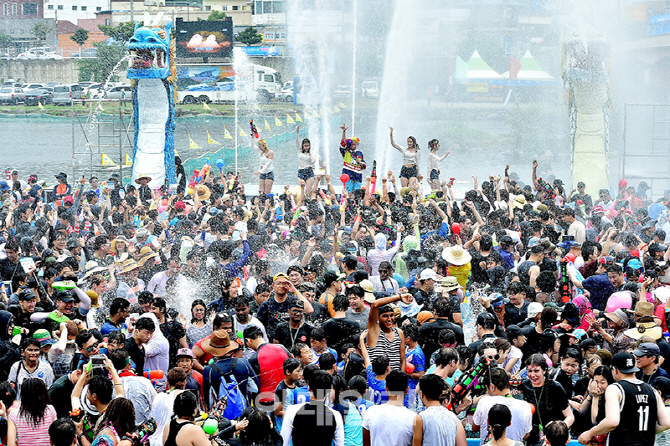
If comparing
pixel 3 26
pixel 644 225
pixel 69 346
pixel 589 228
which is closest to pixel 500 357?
pixel 69 346

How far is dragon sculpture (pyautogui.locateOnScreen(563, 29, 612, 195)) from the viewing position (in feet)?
57.5

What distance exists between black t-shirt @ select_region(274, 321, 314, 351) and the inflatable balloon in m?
2.73

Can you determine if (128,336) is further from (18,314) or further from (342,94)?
(342,94)

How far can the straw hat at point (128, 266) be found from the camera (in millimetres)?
8828

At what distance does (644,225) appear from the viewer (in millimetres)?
11516

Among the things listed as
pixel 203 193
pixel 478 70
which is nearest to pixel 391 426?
pixel 203 193

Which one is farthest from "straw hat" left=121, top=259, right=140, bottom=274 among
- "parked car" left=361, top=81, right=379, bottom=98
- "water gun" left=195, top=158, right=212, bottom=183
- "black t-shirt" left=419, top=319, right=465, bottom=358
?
"parked car" left=361, top=81, right=379, bottom=98

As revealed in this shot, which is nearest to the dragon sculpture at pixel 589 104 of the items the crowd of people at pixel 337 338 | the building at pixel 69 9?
the crowd of people at pixel 337 338

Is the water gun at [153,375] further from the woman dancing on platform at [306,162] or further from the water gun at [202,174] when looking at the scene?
the water gun at [202,174]

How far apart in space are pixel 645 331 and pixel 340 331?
2.35 metres

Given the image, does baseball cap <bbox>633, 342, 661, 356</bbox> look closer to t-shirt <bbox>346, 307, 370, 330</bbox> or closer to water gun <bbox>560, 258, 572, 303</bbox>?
t-shirt <bbox>346, 307, 370, 330</bbox>

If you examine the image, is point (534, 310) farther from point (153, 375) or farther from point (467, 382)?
point (153, 375)

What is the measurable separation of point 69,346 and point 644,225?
8.40 meters

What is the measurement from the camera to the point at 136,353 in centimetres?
608
